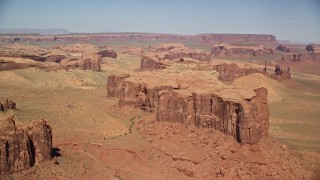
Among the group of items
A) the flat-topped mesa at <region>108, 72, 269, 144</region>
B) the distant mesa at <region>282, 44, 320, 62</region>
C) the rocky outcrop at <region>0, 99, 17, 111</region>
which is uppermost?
the distant mesa at <region>282, 44, 320, 62</region>

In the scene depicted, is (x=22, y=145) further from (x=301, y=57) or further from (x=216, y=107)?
(x=301, y=57)

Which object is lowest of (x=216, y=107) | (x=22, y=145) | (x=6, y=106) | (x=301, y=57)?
(x=6, y=106)

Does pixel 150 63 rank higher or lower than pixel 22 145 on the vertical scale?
higher

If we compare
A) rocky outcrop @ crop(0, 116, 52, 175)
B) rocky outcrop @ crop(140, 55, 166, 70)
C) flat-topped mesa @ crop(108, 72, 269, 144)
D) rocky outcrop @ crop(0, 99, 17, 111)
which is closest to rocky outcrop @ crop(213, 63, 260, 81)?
rocky outcrop @ crop(140, 55, 166, 70)

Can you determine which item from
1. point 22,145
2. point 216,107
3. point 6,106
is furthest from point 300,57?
point 22,145

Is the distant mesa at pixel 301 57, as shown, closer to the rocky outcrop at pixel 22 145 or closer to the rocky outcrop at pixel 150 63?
the rocky outcrop at pixel 150 63

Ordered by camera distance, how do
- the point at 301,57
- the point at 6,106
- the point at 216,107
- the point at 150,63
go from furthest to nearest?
1. the point at 301,57
2. the point at 150,63
3. the point at 6,106
4. the point at 216,107

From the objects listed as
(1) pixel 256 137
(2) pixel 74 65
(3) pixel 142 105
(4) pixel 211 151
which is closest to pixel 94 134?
(3) pixel 142 105

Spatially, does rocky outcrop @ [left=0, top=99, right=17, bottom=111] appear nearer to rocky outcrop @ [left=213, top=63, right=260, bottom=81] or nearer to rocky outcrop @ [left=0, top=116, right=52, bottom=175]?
rocky outcrop @ [left=0, top=116, right=52, bottom=175]
